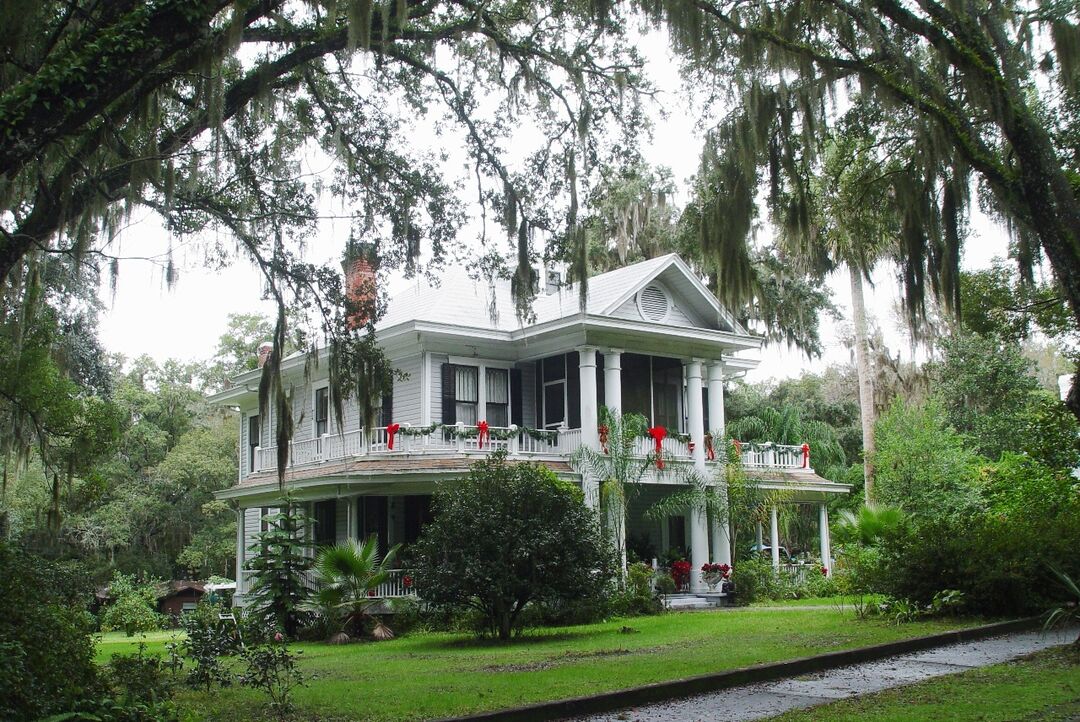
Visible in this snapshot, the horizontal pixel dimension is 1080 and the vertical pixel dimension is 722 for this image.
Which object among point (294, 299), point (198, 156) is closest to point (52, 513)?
point (294, 299)

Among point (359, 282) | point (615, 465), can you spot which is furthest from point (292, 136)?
point (615, 465)

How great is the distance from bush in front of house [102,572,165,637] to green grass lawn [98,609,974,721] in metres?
9.26

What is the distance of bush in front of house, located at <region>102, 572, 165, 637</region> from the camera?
28516 millimetres

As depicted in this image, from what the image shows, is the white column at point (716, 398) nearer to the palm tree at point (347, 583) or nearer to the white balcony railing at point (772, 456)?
the white balcony railing at point (772, 456)

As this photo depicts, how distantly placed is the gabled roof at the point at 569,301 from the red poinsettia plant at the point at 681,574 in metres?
5.74

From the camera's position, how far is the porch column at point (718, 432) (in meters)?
24.8

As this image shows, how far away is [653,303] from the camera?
83.1ft

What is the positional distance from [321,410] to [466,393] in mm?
4807

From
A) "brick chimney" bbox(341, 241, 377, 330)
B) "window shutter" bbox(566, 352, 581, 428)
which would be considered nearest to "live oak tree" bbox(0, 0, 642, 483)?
"brick chimney" bbox(341, 241, 377, 330)

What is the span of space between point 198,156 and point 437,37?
3558mm

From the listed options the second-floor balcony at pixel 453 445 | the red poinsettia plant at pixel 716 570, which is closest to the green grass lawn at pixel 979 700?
the second-floor balcony at pixel 453 445

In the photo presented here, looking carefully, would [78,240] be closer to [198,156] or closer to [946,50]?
[198,156]

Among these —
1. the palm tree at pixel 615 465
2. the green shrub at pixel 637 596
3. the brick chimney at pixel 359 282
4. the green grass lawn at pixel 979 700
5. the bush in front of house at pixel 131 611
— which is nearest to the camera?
the green grass lawn at pixel 979 700

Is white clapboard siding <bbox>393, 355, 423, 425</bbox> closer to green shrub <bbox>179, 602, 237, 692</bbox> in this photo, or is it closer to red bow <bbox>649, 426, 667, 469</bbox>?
red bow <bbox>649, 426, 667, 469</bbox>
